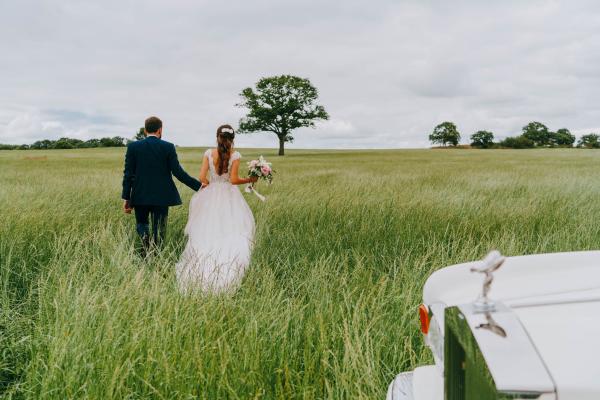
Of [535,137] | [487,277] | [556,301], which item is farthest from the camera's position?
[535,137]

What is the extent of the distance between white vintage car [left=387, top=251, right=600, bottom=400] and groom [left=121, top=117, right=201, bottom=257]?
4.59 m

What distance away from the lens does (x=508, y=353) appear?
Result: 86 centimetres

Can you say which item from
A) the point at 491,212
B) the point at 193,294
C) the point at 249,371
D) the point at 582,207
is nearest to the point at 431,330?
the point at 249,371

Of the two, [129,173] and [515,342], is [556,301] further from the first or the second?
[129,173]

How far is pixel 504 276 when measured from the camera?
151 cm

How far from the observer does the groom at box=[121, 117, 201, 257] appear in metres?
5.55

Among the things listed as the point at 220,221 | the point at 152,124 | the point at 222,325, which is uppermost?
the point at 152,124

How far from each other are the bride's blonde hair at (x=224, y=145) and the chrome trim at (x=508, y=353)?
16.2 feet

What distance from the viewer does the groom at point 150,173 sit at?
5547mm

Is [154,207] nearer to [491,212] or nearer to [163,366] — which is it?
[163,366]

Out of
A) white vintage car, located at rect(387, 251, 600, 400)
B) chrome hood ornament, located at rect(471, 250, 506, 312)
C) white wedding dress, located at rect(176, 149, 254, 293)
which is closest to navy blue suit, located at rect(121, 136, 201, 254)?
white wedding dress, located at rect(176, 149, 254, 293)

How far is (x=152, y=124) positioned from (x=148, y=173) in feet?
1.87

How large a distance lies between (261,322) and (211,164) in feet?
11.4

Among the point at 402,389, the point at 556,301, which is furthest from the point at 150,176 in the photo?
the point at 556,301
